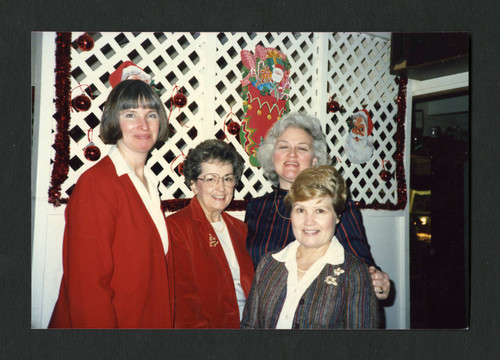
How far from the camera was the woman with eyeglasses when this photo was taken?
181cm

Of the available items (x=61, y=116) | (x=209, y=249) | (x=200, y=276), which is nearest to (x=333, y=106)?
(x=209, y=249)

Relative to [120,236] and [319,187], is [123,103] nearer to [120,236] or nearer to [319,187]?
[120,236]

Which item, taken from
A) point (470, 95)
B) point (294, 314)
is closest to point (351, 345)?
point (294, 314)

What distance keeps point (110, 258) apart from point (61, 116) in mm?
642

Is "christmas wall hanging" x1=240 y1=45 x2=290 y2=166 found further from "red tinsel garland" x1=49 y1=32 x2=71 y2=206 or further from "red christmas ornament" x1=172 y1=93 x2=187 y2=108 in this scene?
"red tinsel garland" x1=49 y1=32 x2=71 y2=206

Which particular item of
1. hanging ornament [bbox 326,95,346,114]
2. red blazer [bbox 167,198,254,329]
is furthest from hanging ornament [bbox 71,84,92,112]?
hanging ornament [bbox 326,95,346,114]

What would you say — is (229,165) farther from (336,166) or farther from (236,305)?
(236,305)

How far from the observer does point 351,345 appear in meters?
1.96

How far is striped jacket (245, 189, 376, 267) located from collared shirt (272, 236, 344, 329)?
55mm

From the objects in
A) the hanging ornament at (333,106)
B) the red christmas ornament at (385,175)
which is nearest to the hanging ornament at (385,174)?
the red christmas ornament at (385,175)

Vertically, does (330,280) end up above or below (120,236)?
below

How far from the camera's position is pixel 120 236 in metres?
1.75

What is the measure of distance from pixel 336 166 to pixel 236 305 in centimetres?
76

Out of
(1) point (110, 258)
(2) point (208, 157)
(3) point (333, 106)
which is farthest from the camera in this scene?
(3) point (333, 106)
